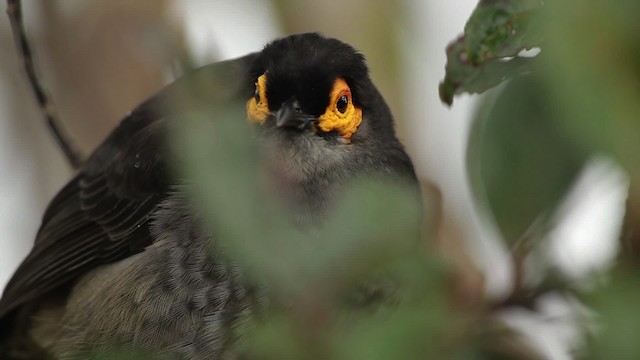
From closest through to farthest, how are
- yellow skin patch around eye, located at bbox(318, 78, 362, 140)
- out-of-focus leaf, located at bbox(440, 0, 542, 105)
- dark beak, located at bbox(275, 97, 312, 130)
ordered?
out-of-focus leaf, located at bbox(440, 0, 542, 105)
dark beak, located at bbox(275, 97, 312, 130)
yellow skin patch around eye, located at bbox(318, 78, 362, 140)

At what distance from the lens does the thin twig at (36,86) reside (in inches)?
114

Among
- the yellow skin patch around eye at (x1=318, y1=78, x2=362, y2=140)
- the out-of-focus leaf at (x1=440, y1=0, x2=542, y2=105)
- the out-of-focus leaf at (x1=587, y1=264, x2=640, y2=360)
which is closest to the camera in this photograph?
the out-of-focus leaf at (x1=587, y1=264, x2=640, y2=360)

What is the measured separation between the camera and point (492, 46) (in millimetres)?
1504

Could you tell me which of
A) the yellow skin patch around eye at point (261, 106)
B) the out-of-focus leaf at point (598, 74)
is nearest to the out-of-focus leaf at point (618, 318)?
the out-of-focus leaf at point (598, 74)

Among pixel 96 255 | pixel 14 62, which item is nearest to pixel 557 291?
pixel 96 255

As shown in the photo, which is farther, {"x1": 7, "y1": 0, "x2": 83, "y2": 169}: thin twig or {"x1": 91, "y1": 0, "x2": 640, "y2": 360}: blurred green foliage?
{"x1": 7, "y1": 0, "x2": 83, "y2": 169}: thin twig

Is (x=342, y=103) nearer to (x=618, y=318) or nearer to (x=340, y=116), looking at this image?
(x=340, y=116)

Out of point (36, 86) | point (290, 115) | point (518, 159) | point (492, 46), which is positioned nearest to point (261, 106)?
point (290, 115)

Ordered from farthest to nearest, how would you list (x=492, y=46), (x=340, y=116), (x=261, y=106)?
1. (x=340, y=116)
2. (x=261, y=106)
3. (x=492, y=46)

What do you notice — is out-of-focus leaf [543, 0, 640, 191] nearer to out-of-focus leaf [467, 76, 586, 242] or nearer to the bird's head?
out-of-focus leaf [467, 76, 586, 242]

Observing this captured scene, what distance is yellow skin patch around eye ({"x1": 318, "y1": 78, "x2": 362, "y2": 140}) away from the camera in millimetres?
2871

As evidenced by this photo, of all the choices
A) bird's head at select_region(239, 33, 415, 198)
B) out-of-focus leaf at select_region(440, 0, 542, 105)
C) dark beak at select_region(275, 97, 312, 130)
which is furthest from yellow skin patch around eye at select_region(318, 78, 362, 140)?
out-of-focus leaf at select_region(440, 0, 542, 105)

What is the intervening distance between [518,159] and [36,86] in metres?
2.36

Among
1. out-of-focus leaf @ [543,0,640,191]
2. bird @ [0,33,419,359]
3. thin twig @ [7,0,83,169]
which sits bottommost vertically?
bird @ [0,33,419,359]
